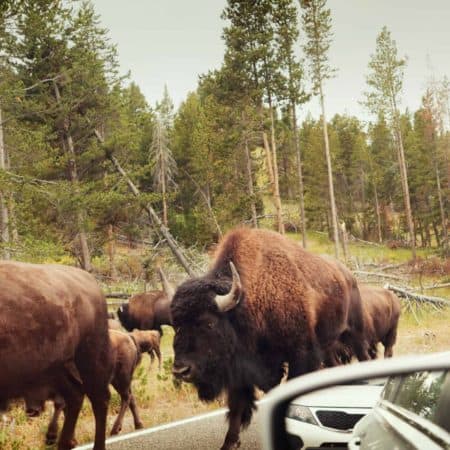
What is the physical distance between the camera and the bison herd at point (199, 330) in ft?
17.7

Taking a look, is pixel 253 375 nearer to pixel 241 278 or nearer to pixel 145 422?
pixel 241 278

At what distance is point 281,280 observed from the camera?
23.3 feet

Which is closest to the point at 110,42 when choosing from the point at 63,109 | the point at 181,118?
the point at 63,109

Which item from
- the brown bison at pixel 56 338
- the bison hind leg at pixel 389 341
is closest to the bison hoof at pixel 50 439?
the brown bison at pixel 56 338

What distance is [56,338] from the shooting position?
5559 millimetres

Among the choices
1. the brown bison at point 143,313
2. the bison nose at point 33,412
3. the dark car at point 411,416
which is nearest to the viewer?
the dark car at point 411,416

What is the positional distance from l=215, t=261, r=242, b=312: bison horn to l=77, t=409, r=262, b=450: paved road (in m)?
1.32

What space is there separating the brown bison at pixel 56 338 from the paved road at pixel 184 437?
49 cm

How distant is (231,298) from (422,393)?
496cm

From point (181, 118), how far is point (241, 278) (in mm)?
41883

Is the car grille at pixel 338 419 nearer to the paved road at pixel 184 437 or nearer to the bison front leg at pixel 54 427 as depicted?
the paved road at pixel 184 437

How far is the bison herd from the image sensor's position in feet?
17.7

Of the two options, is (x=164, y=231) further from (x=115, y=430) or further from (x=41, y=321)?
(x=41, y=321)

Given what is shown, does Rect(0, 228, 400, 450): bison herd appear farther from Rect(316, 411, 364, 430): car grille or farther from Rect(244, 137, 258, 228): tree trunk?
Rect(244, 137, 258, 228): tree trunk
